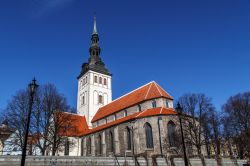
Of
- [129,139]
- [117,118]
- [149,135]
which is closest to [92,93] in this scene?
[117,118]

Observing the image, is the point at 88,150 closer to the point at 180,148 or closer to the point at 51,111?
the point at 51,111

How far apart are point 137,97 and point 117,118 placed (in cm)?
634

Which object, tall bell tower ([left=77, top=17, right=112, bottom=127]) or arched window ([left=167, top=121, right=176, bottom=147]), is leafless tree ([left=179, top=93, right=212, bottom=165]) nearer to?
arched window ([left=167, top=121, right=176, bottom=147])

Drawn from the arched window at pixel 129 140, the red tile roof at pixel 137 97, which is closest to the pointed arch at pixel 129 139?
the arched window at pixel 129 140

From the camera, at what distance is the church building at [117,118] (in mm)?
33969

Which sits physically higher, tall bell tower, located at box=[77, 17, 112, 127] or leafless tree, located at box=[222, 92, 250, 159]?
tall bell tower, located at box=[77, 17, 112, 127]

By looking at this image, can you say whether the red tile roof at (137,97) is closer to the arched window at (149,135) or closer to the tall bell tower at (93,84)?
the tall bell tower at (93,84)

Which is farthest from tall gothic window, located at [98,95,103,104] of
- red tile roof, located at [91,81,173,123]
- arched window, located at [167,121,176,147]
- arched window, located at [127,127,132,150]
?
arched window, located at [167,121,176,147]

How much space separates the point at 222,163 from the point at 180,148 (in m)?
5.94

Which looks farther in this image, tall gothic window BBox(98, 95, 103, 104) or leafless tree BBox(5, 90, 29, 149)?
tall gothic window BBox(98, 95, 103, 104)

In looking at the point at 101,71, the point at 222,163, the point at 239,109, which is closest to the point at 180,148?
the point at 222,163

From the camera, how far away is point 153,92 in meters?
40.4

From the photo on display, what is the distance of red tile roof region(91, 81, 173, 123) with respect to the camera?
3990 cm

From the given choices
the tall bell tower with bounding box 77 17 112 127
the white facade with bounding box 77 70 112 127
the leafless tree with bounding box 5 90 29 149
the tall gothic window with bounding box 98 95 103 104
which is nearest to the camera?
the leafless tree with bounding box 5 90 29 149
